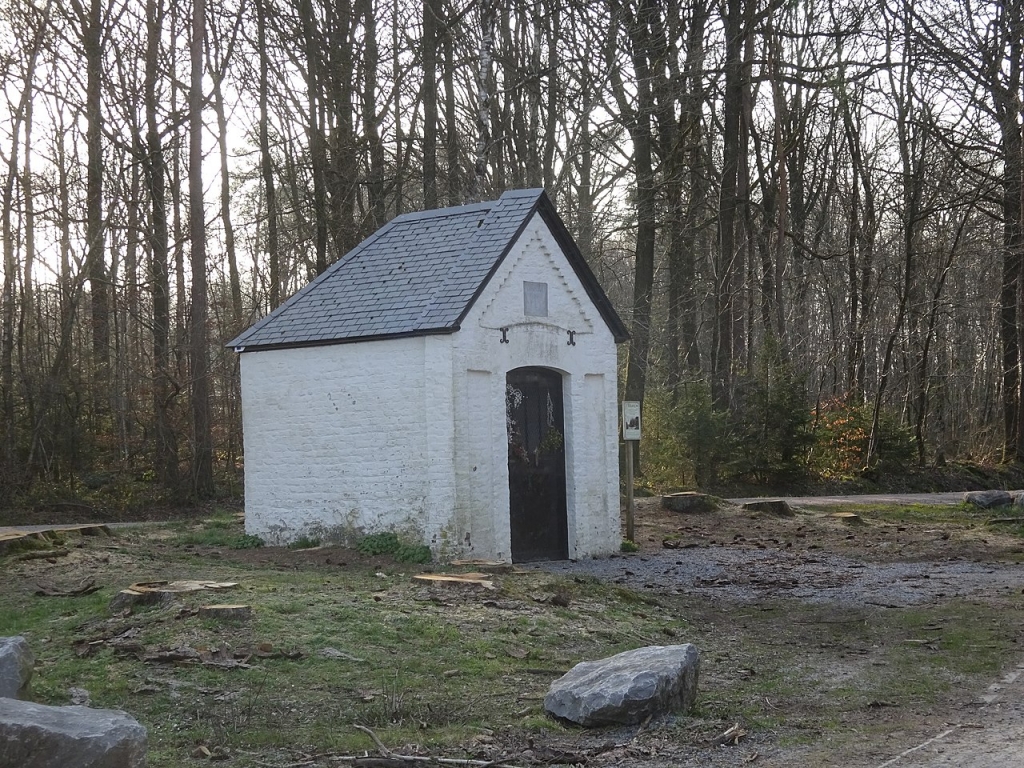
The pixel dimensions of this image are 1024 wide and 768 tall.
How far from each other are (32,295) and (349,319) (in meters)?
14.5

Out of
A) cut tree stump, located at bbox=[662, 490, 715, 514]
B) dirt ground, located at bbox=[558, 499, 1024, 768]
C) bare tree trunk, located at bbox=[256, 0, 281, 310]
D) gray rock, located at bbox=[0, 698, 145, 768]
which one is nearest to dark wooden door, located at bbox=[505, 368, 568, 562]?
dirt ground, located at bbox=[558, 499, 1024, 768]

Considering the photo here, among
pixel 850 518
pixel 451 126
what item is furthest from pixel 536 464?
pixel 451 126

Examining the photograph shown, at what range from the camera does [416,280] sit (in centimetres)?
1688

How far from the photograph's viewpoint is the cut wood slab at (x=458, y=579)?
12359mm

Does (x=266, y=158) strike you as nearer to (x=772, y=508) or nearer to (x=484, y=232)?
(x=484, y=232)

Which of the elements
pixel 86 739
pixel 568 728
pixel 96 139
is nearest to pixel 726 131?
pixel 96 139

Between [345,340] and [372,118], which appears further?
[372,118]

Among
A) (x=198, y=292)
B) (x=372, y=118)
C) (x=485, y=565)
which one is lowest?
(x=485, y=565)

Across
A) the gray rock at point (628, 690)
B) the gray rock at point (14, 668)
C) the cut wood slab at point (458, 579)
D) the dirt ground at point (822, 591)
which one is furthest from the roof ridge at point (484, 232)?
the gray rock at point (14, 668)

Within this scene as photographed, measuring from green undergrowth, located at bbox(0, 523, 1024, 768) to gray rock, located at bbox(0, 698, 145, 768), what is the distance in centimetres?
111

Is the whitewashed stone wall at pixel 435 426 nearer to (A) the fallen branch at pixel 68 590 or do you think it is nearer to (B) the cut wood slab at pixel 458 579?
(B) the cut wood slab at pixel 458 579

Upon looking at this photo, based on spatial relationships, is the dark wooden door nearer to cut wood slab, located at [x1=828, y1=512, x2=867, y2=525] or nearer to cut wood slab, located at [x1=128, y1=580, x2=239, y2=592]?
cut wood slab, located at [x1=128, y1=580, x2=239, y2=592]

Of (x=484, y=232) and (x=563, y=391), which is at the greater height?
(x=484, y=232)

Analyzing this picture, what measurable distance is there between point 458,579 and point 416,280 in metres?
5.67
